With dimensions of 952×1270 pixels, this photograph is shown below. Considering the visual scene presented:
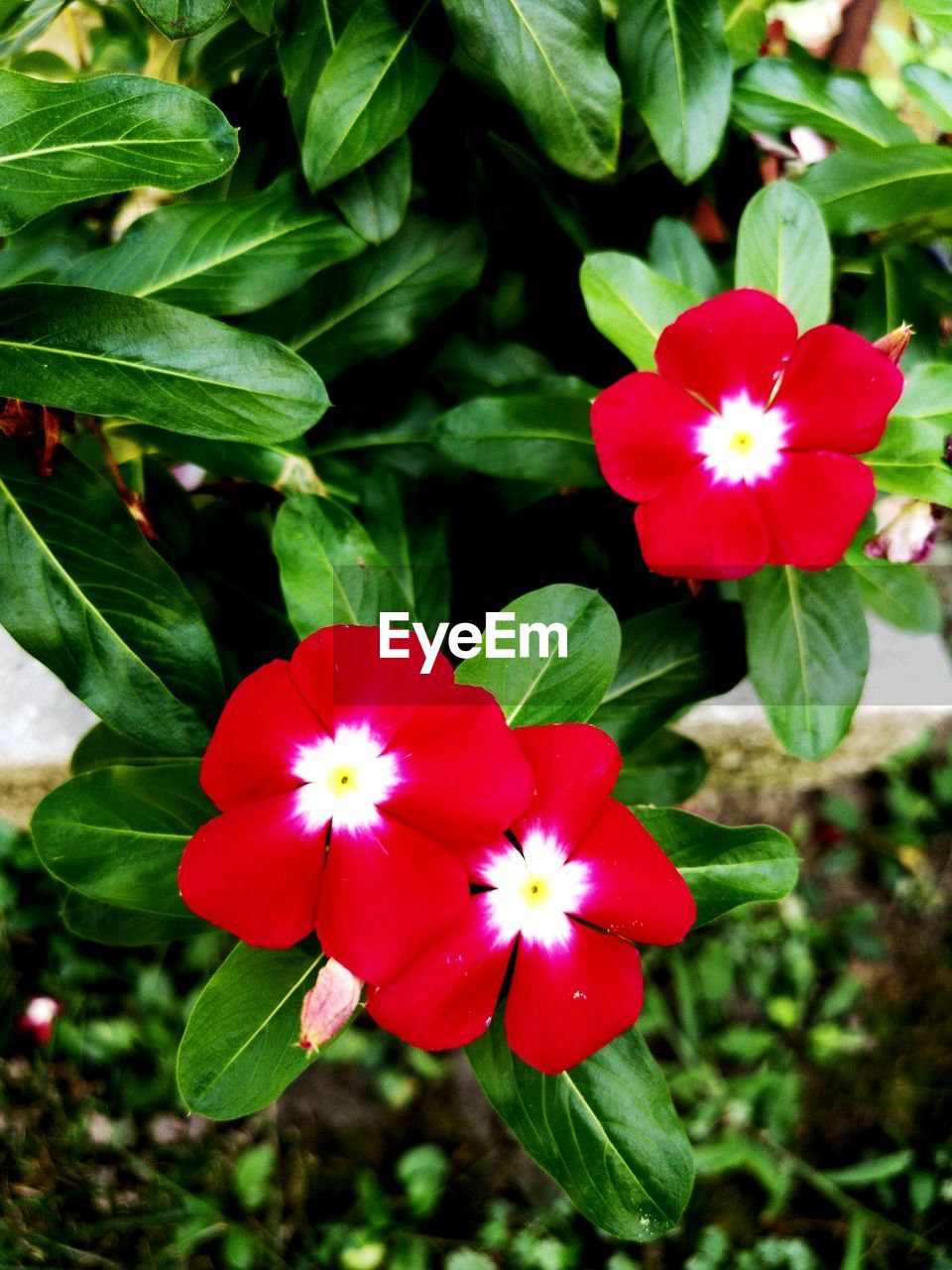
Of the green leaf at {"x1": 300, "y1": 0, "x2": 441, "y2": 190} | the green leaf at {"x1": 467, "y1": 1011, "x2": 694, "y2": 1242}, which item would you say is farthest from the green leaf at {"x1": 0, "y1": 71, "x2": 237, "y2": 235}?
the green leaf at {"x1": 467, "y1": 1011, "x2": 694, "y2": 1242}

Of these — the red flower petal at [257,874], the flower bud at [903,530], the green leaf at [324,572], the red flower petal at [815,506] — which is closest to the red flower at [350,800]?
the red flower petal at [257,874]

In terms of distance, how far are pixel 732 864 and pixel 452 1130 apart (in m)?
1.05

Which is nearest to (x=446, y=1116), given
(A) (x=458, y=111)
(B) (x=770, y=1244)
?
(B) (x=770, y=1244)

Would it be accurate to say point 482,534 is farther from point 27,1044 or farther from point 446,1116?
point 27,1044

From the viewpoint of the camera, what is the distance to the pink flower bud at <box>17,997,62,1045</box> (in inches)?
62.0

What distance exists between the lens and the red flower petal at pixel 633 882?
67cm

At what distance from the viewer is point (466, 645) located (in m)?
1.04

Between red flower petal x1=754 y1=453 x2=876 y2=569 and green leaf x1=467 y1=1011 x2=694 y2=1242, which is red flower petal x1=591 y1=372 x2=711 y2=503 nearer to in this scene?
red flower petal x1=754 y1=453 x2=876 y2=569

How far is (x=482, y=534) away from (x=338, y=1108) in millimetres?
966

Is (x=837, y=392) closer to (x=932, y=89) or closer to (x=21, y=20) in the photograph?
(x=932, y=89)

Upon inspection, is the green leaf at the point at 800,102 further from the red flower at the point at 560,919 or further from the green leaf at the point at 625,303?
the red flower at the point at 560,919

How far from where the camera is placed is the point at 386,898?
660 mm

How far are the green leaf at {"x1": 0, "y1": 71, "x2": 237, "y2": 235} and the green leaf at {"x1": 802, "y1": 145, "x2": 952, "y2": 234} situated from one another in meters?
0.58

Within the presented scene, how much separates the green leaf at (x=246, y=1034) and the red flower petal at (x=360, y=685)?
0.62ft
